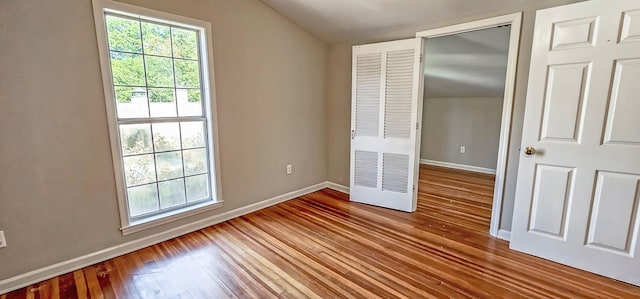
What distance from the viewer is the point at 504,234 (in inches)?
101

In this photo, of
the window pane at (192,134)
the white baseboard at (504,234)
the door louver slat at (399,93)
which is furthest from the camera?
the door louver slat at (399,93)

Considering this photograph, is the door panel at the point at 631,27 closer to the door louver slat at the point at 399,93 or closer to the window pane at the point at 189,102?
the door louver slat at the point at 399,93

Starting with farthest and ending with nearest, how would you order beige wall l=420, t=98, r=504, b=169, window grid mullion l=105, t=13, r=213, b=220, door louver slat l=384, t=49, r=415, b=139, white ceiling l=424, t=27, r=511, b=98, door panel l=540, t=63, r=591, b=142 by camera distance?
1. beige wall l=420, t=98, r=504, b=169
2. white ceiling l=424, t=27, r=511, b=98
3. door louver slat l=384, t=49, r=415, b=139
4. window grid mullion l=105, t=13, r=213, b=220
5. door panel l=540, t=63, r=591, b=142

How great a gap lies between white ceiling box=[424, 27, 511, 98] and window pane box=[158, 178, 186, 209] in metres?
3.43

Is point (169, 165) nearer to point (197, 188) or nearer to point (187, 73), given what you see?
point (197, 188)

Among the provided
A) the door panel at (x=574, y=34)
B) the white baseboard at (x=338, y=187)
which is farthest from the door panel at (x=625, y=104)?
the white baseboard at (x=338, y=187)

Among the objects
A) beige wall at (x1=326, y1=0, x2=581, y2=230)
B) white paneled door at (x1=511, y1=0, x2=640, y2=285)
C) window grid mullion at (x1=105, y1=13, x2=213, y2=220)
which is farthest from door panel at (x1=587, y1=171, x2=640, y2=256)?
window grid mullion at (x1=105, y1=13, x2=213, y2=220)

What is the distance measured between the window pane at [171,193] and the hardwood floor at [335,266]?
35cm

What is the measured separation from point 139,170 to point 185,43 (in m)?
1.26

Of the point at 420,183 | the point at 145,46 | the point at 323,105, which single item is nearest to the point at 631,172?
the point at 420,183

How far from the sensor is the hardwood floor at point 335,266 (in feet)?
6.07

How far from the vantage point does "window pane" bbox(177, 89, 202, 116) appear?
102 inches

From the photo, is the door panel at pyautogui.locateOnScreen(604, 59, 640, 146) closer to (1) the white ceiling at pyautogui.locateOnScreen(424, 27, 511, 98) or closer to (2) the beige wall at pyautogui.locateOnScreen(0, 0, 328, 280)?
(1) the white ceiling at pyautogui.locateOnScreen(424, 27, 511, 98)

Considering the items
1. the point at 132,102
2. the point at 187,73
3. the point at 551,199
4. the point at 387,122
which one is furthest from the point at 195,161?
the point at 551,199
